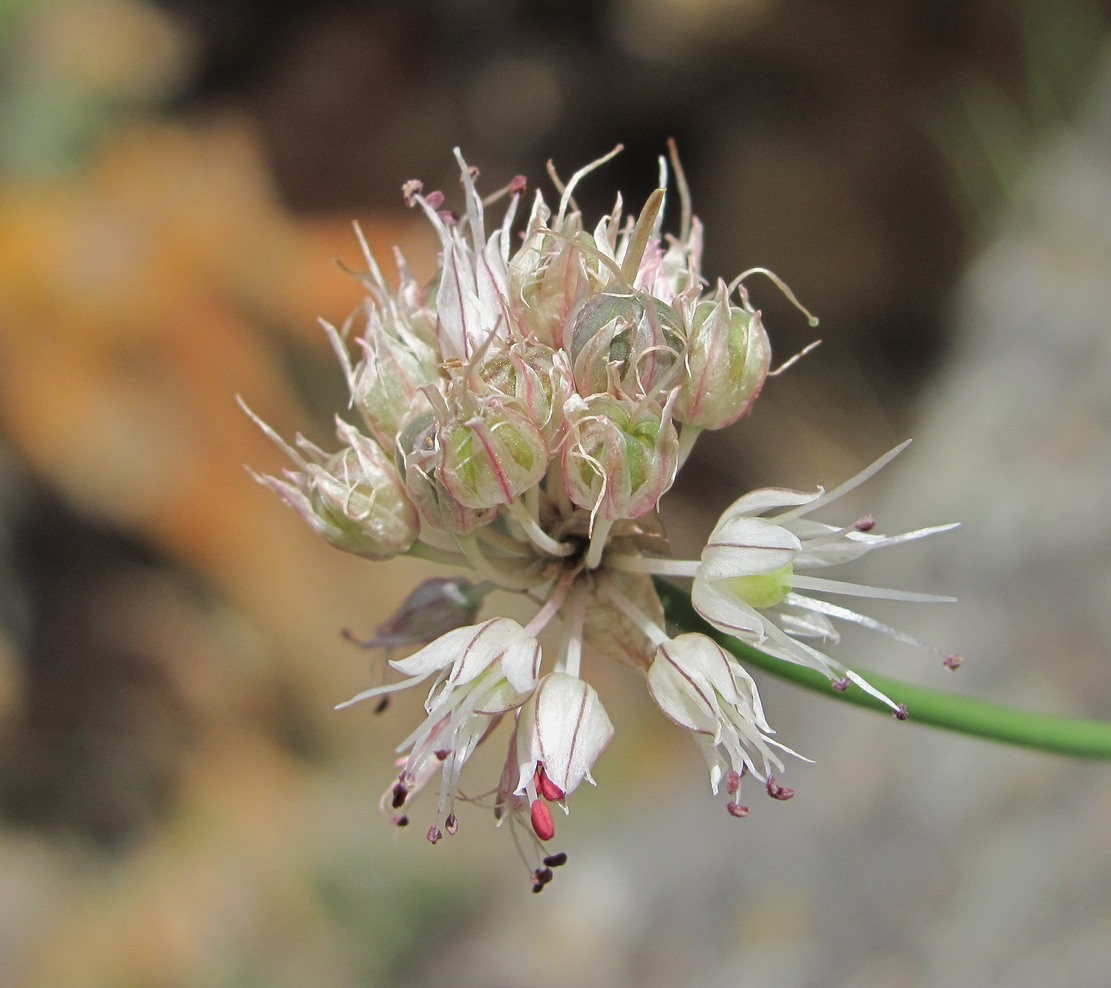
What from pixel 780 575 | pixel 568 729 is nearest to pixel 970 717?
pixel 780 575

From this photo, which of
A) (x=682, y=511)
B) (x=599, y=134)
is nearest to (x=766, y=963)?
(x=682, y=511)

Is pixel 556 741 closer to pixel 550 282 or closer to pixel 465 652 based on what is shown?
pixel 465 652

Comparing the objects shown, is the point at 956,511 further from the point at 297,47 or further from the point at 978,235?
the point at 297,47

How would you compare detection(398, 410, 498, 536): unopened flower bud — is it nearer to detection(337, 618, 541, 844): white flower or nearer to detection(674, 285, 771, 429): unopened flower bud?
detection(337, 618, 541, 844): white flower

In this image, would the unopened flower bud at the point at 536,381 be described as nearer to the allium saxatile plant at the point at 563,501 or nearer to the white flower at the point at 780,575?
the allium saxatile plant at the point at 563,501

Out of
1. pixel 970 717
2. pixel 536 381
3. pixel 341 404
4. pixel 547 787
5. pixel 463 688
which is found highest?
pixel 536 381

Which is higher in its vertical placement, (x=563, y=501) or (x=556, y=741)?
(x=563, y=501)
